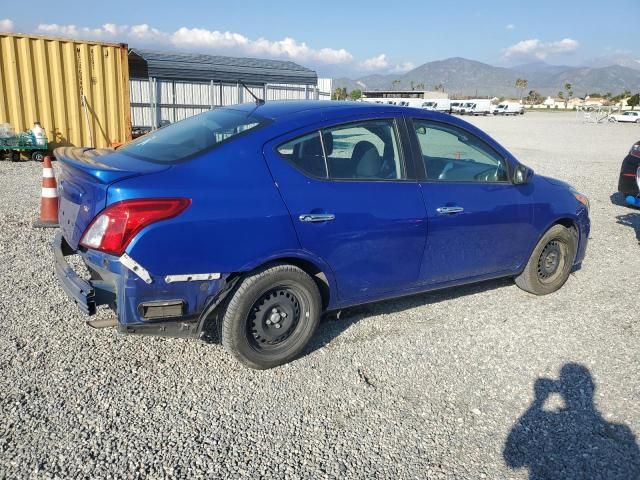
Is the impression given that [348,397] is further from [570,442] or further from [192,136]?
[192,136]

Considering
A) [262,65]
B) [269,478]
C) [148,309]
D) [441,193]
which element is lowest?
[269,478]

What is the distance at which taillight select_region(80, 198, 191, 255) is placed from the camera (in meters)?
2.76

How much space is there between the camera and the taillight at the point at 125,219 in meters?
2.76

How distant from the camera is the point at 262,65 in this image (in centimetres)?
1805

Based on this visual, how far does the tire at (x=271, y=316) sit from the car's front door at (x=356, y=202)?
0.81 ft

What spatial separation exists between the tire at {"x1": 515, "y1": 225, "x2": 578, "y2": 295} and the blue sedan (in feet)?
1.32

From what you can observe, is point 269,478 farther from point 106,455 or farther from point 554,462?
point 554,462

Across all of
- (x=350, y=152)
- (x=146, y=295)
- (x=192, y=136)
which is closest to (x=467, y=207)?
(x=350, y=152)

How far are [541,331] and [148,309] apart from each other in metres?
3.14

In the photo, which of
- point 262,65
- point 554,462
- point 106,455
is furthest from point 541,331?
point 262,65

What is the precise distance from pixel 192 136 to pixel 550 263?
357 centimetres

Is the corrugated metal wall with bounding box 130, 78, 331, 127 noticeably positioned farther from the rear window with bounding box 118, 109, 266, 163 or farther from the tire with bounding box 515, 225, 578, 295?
the rear window with bounding box 118, 109, 266, 163

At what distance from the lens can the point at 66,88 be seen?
1227cm

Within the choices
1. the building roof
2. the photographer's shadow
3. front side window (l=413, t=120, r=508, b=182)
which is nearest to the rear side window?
front side window (l=413, t=120, r=508, b=182)
